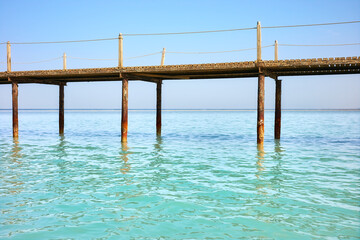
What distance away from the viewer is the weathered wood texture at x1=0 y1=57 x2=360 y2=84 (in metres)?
14.0

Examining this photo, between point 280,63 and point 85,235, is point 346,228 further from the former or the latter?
point 280,63

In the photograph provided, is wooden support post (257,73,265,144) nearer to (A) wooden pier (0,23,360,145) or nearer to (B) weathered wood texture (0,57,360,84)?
(A) wooden pier (0,23,360,145)

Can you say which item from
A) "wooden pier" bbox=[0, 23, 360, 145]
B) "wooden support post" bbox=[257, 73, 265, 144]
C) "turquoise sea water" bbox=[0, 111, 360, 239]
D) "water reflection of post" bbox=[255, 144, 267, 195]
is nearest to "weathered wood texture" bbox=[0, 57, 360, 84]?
"wooden pier" bbox=[0, 23, 360, 145]

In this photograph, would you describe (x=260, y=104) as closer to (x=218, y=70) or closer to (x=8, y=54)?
(x=218, y=70)

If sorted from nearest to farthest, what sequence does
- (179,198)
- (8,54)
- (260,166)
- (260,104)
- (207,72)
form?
(179,198), (260,166), (260,104), (207,72), (8,54)

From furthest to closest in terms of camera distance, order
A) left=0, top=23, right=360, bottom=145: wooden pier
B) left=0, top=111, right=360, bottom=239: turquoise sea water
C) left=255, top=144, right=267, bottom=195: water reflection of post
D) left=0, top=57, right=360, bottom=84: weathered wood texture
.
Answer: left=0, top=23, right=360, bottom=145: wooden pier < left=0, top=57, right=360, bottom=84: weathered wood texture < left=255, top=144, right=267, bottom=195: water reflection of post < left=0, top=111, right=360, bottom=239: turquoise sea water

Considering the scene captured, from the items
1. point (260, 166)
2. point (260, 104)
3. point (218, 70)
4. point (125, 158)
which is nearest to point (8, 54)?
point (125, 158)

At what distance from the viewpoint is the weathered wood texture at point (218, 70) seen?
46.1ft

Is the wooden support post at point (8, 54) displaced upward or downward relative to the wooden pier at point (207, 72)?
upward

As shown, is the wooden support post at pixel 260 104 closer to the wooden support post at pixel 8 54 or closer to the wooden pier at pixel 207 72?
the wooden pier at pixel 207 72

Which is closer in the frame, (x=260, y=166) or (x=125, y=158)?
(x=260, y=166)

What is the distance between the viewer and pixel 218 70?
1583cm

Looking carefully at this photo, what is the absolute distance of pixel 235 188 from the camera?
27.7ft

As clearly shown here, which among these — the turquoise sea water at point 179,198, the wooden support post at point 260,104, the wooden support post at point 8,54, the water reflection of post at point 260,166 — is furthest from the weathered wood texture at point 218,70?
the turquoise sea water at point 179,198
